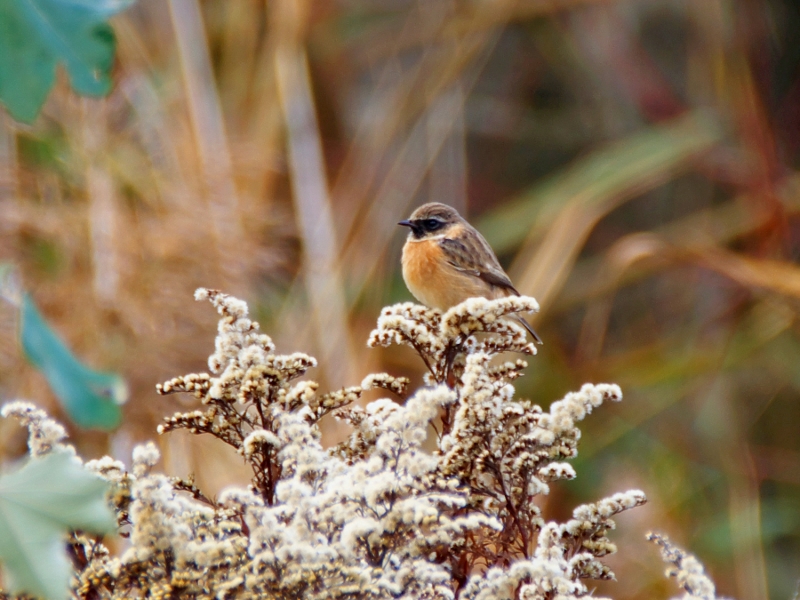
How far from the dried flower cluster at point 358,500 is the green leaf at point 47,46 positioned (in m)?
0.35

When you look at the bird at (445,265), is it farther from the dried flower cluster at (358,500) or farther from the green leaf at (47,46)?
the green leaf at (47,46)

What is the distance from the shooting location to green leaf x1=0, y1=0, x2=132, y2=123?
1.11 metres

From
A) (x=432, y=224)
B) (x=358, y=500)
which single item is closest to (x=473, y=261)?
(x=432, y=224)

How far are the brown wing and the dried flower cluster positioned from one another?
1841mm

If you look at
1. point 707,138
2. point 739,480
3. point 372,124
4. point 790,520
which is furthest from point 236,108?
point 790,520

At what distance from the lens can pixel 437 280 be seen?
3170mm

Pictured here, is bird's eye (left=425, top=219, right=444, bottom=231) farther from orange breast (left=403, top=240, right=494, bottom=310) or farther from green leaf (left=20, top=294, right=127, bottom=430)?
green leaf (left=20, top=294, right=127, bottom=430)

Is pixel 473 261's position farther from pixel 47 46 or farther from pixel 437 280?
pixel 47 46

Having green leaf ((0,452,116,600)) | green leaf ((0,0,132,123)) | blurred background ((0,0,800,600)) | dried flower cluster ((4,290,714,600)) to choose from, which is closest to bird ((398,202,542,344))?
blurred background ((0,0,800,600))

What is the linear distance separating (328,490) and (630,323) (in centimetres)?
509

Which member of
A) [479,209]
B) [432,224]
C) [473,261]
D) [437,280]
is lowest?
[437,280]

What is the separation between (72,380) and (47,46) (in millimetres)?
441

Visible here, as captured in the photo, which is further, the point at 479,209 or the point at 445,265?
the point at 479,209

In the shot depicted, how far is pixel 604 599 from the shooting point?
1.11 meters
